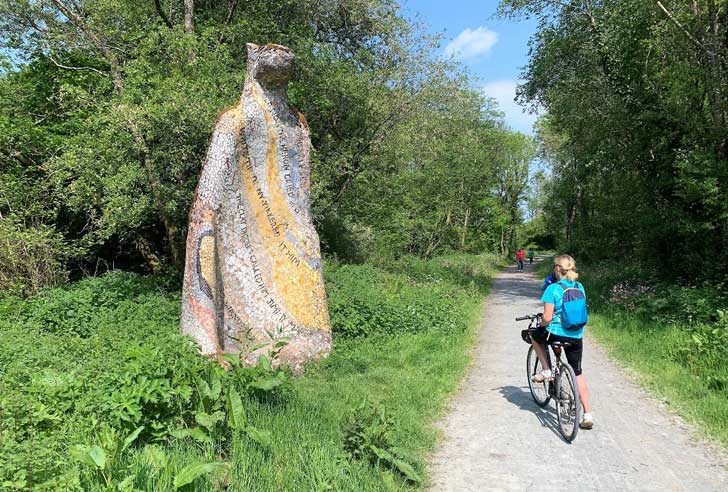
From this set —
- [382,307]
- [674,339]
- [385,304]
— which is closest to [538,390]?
[674,339]

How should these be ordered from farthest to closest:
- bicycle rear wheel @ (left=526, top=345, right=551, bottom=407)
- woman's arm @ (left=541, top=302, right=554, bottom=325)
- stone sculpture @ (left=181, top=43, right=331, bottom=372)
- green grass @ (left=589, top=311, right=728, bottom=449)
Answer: stone sculpture @ (left=181, top=43, right=331, bottom=372) < bicycle rear wheel @ (left=526, top=345, right=551, bottom=407) < green grass @ (left=589, top=311, right=728, bottom=449) < woman's arm @ (left=541, top=302, right=554, bottom=325)

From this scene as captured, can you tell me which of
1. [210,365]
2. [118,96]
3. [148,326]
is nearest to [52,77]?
[118,96]

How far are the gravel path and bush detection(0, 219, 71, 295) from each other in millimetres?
10236

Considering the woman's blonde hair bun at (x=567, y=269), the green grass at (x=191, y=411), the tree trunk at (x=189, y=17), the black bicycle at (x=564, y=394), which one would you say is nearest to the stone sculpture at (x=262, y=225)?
the green grass at (x=191, y=411)

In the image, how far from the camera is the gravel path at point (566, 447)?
4.47 meters

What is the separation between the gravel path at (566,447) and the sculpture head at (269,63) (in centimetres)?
478

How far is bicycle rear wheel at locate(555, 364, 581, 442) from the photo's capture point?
526 cm

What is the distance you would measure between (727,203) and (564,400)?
7.49 meters

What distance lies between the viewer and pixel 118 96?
11781 millimetres

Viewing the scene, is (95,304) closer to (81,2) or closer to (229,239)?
(229,239)

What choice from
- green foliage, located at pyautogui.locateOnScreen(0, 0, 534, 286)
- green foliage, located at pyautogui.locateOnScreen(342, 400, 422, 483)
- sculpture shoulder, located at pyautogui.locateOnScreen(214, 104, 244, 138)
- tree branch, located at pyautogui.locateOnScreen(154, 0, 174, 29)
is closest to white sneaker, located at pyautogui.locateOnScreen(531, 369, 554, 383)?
green foliage, located at pyautogui.locateOnScreen(342, 400, 422, 483)

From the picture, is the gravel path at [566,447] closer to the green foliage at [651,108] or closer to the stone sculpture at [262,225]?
the stone sculpture at [262,225]

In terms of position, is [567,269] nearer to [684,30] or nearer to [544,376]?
[544,376]

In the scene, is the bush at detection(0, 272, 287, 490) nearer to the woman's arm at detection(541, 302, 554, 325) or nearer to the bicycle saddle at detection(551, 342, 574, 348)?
the woman's arm at detection(541, 302, 554, 325)
